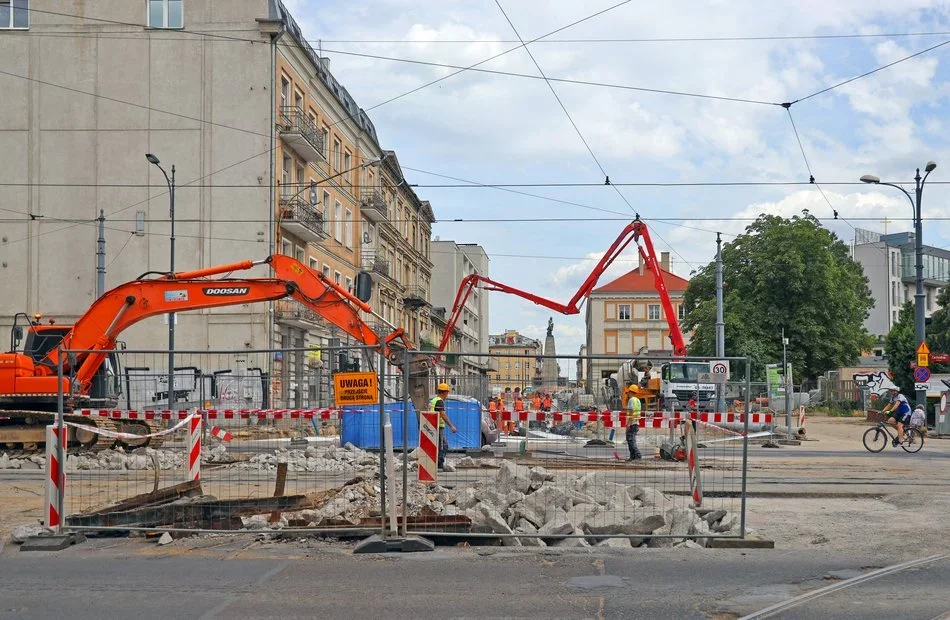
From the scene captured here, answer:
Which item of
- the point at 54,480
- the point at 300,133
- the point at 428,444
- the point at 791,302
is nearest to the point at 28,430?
the point at 54,480

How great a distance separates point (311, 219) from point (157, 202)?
6106 millimetres

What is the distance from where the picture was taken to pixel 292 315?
1597 inches

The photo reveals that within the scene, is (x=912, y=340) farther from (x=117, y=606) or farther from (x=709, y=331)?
(x=117, y=606)

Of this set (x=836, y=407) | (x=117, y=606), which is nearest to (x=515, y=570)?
(x=117, y=606)

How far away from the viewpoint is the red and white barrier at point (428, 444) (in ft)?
32.1

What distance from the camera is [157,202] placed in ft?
130

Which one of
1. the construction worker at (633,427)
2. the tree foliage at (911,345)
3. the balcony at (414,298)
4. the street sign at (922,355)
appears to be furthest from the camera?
the balcony at (414,298)

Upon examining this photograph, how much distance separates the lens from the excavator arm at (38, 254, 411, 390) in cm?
1981

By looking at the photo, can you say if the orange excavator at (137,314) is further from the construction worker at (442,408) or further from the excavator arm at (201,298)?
the construction worker at (442,408)

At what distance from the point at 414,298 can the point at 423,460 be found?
56.7 meters

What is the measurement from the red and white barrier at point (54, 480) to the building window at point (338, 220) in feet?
126

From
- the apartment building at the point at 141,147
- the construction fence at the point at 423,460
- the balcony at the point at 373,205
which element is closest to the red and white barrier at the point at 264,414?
the construction fence at the point at 423,460

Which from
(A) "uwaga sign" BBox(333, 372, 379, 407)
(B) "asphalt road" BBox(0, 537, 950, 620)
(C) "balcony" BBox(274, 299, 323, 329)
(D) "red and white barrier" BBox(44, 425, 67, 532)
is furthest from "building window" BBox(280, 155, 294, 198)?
(B) "asphalt road" BBox(0, 537, 950, 620)

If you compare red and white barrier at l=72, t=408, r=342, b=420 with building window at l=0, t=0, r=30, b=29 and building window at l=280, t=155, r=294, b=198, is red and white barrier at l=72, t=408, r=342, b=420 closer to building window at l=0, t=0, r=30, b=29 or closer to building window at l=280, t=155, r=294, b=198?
building window at l=280, t=155, r=294, b=198
